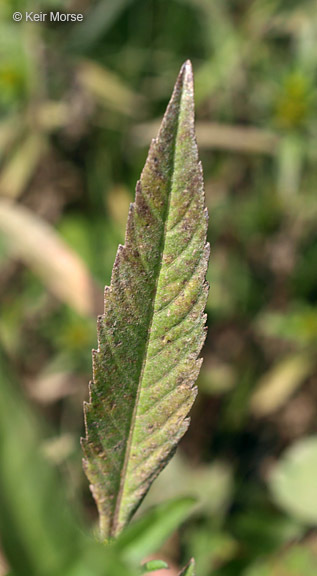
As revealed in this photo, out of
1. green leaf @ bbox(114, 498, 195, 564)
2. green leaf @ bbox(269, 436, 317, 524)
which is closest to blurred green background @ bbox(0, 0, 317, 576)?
green leaf @ bbox(269, 436, 317, 524)

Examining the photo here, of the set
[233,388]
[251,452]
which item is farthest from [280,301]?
[251,452]

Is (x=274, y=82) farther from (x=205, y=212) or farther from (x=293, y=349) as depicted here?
(x=205, y=212)

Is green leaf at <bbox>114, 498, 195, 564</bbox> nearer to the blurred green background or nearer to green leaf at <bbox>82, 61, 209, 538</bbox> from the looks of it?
green leaf at <bbox>82, 61, 209, 538</bbox>

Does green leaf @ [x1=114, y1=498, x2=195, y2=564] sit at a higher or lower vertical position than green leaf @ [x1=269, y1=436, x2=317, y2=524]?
higher

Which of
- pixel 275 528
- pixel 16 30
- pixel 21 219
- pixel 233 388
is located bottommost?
pixel 275 528

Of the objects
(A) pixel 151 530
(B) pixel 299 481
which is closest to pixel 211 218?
(B) pixel 299 481

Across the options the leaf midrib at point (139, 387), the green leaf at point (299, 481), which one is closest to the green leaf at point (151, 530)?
the leaf midrib at point (139, 387)

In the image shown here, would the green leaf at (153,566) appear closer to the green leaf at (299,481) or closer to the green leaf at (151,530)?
the green leaf at (151,530)
